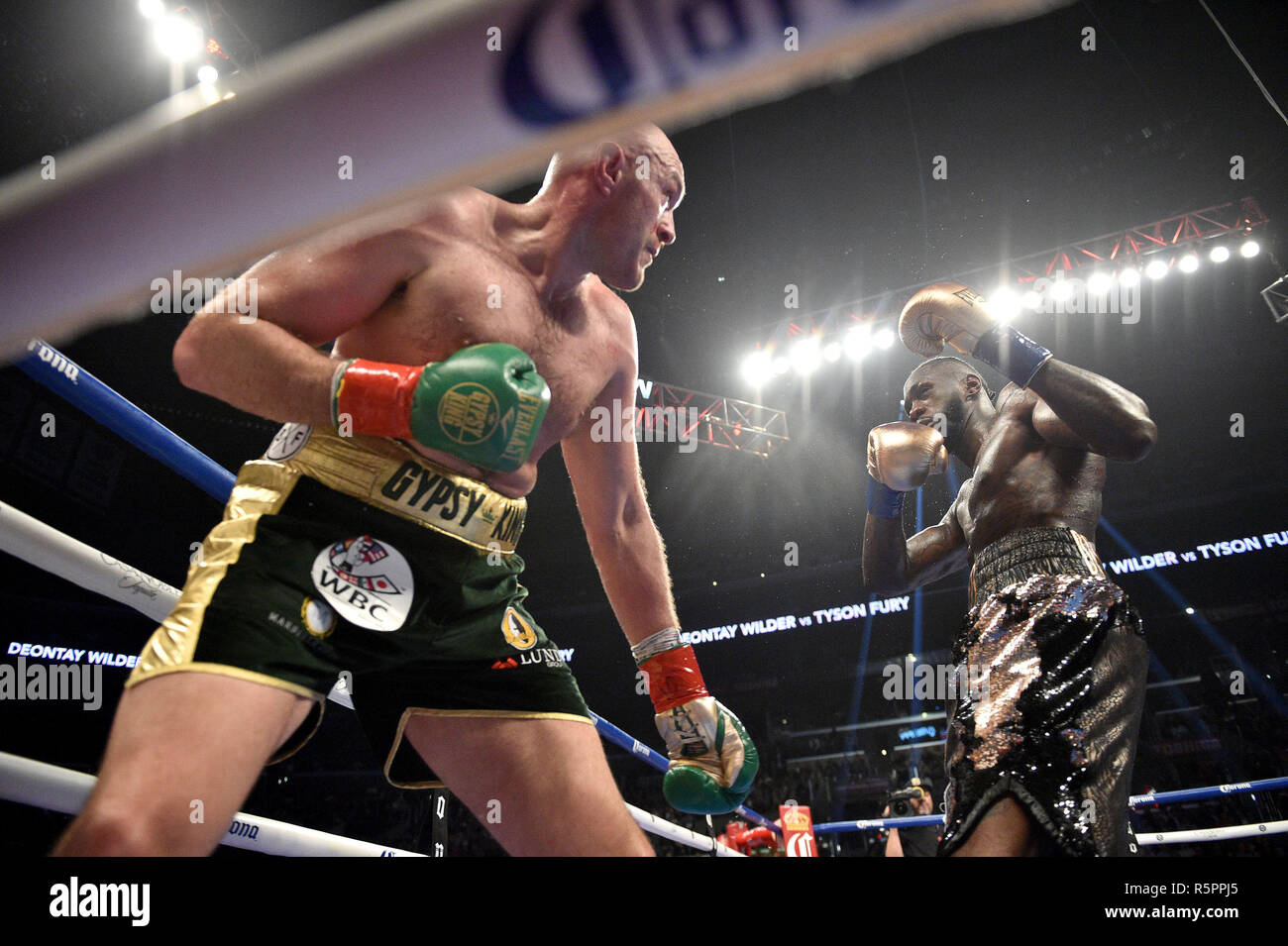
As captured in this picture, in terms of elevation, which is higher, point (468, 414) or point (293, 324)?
point (293, 324)

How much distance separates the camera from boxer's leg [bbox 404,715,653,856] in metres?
1.16

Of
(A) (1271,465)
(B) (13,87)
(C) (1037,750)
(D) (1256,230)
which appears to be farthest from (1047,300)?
(B) (13,87)

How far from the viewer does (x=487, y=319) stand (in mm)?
1233

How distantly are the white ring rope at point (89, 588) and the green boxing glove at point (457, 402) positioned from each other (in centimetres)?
46

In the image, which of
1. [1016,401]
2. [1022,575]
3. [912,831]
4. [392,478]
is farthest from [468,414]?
[912,831]

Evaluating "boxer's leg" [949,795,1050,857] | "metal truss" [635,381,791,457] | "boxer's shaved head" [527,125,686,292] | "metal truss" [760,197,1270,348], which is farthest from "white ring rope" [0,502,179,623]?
"metal truss" [760,197,1270,348]

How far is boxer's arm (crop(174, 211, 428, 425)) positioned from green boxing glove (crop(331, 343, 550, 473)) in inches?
2.1

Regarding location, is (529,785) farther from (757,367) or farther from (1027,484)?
(757,367)

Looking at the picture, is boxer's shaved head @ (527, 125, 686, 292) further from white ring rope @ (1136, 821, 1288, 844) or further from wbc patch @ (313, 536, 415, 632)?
white ring rope @ (1136, 821, 1288, 844)

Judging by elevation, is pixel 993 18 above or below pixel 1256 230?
below

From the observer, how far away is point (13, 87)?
5.45m

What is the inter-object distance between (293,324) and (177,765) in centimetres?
55

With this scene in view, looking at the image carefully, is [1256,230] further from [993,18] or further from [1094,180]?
[993,18]

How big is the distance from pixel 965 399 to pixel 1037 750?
4.06ft
